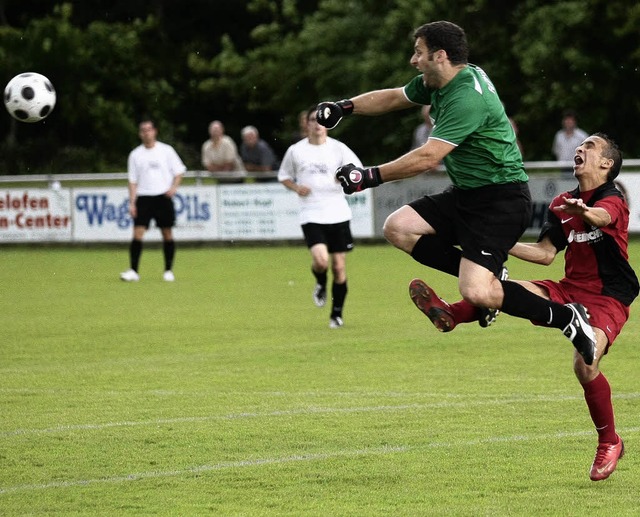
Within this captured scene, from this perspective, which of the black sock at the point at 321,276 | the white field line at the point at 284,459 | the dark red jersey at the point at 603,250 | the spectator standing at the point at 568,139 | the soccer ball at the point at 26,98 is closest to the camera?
the white field line at the point at 284,459

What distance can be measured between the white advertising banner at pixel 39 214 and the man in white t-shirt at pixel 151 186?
6381 millimetres

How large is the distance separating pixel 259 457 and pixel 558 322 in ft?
5.72

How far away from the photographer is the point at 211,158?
25.9m

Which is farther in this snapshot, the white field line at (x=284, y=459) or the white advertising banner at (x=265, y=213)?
the white advertising banner at (x=265, y=213)

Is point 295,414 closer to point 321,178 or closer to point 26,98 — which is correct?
point 26,98

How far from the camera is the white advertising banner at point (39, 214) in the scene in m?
25.1

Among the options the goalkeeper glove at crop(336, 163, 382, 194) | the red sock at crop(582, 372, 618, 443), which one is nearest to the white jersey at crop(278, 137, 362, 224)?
the goalkeeper glove at crop(336, 163, 382, 194)

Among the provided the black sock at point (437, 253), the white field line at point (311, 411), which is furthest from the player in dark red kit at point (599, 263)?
the white field line at point (311, 411)

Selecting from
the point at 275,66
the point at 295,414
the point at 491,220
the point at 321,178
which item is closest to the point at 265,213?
the point at 321,178

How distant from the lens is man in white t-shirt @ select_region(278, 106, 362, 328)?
13430 millimetres

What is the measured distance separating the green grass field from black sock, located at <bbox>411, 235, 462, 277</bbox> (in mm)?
938

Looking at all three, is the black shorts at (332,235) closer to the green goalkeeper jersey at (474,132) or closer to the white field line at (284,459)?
the green goalkeeper jersey at (474,132)

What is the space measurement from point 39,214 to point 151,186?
22.5 feet

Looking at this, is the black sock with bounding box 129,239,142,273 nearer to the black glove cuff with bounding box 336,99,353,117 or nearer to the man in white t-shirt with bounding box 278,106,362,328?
the man in white t-shirt with bounding box 278,106,362,328
